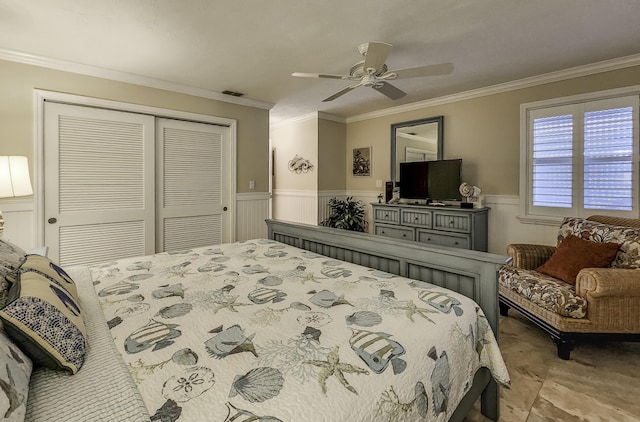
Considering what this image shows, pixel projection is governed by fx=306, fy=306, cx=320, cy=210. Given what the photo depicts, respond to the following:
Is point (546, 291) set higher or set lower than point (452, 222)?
lower

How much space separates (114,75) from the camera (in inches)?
126

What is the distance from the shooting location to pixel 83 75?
3.08 metres

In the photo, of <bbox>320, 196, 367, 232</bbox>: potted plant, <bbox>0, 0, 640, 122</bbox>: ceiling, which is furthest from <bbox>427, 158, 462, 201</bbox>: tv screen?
<bbox>320, 196, 367, 232</bbox>: potted plant

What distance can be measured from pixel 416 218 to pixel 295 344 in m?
3.34

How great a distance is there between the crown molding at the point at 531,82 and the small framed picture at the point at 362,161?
27.5 inches

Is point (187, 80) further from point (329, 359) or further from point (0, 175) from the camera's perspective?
point (329, 359)

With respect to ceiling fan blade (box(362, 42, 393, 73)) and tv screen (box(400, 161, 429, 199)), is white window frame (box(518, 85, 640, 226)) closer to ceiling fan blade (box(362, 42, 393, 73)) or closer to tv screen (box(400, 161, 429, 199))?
tv screen (box(400, 161, 429, 199))

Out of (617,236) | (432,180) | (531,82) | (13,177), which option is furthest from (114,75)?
(617,236)

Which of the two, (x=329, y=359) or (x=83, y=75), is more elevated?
(x=83, y=75)

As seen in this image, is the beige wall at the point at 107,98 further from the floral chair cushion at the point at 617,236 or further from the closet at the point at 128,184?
the floral chair cushion at the point at 617,236

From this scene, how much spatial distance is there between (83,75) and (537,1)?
13.0 feet

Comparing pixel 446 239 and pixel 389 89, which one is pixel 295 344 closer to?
pixel 389 89

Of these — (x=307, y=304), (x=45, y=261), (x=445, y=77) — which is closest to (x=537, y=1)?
(x=445, y=77)

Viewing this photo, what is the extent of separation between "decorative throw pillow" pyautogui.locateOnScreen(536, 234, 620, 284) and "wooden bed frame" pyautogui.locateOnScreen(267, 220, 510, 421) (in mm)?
1450
